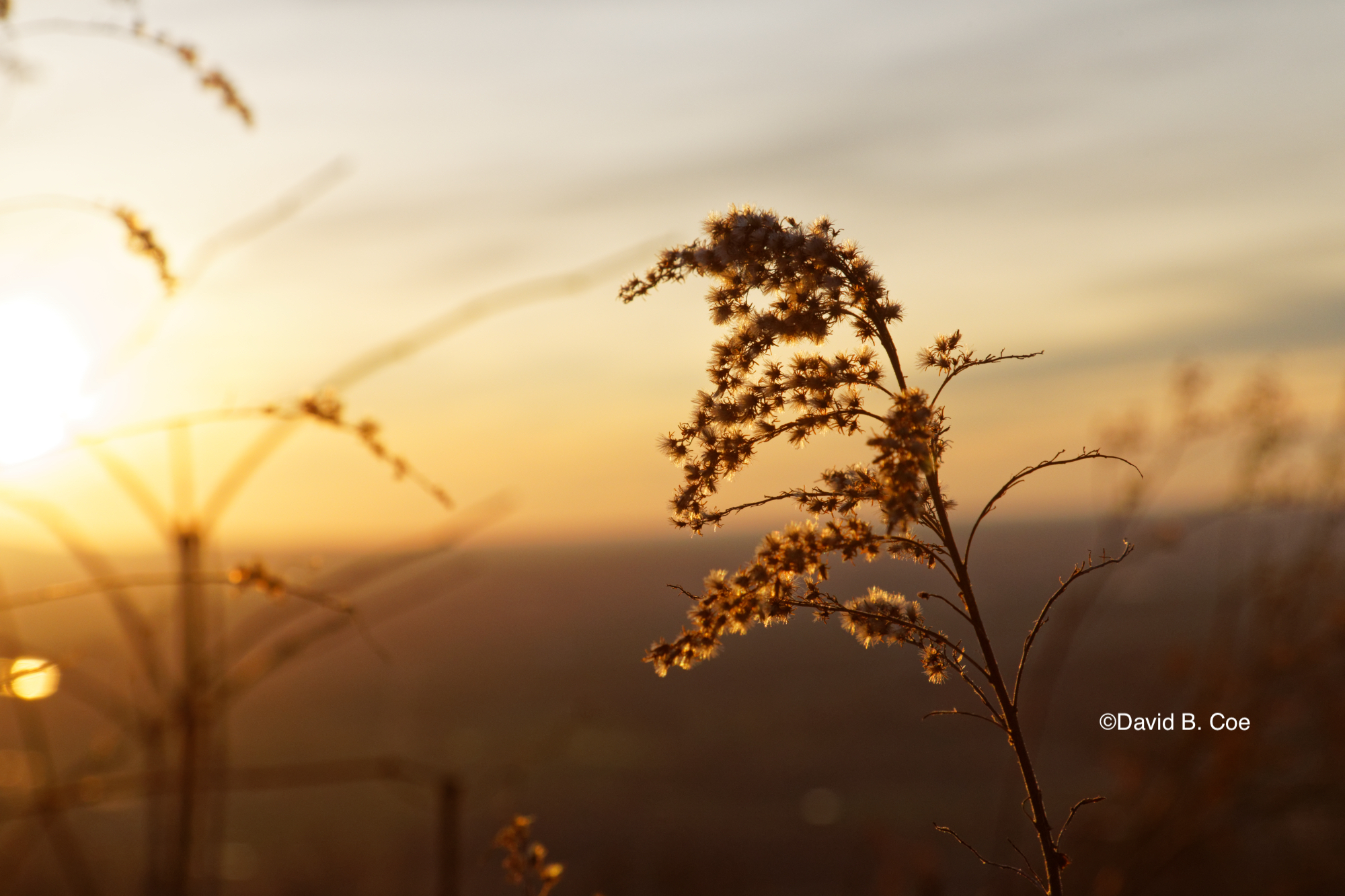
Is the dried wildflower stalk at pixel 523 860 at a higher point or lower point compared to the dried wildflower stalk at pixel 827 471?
lower

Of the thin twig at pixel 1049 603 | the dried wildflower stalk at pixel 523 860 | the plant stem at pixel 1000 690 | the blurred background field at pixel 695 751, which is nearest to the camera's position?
the plant stem at pixel 1000 690

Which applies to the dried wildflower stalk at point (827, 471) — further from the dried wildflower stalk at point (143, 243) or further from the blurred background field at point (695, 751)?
the blurred background field at point (695, 751)

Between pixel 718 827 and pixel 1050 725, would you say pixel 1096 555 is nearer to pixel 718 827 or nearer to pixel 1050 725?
pixel 718 827

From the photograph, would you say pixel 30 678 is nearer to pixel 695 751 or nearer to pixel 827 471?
pixel 827 471

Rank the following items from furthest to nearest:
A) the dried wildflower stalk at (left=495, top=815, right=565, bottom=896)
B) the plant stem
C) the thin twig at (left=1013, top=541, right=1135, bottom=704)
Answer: the dried wildflower stalk at (left=495, top=815, right=565, bottom=896) → the thin twig at (left=1013, top=541, right=1135, bottom=704) → the plant stem

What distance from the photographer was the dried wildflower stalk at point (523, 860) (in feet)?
10.1

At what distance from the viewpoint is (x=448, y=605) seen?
535 feet

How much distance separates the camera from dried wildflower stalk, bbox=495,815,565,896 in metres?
3.09

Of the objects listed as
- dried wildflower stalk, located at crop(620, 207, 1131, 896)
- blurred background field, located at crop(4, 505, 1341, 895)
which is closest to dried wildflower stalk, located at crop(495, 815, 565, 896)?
dried wildflower stalk, located at crop(620, 207, 1131, 896)

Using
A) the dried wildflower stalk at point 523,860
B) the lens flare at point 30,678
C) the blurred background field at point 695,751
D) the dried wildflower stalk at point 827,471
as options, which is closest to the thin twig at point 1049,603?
the dried wildflower stalk at point 827,471

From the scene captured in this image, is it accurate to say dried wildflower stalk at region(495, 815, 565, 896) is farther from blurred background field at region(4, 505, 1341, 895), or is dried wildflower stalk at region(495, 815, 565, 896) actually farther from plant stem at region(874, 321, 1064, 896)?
blurred background field at region(4, 505, 1341, 895)

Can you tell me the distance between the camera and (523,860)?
3.13 m

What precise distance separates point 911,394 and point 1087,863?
960 centimetres

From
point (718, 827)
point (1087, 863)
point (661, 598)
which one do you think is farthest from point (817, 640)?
point (1087, 863)
